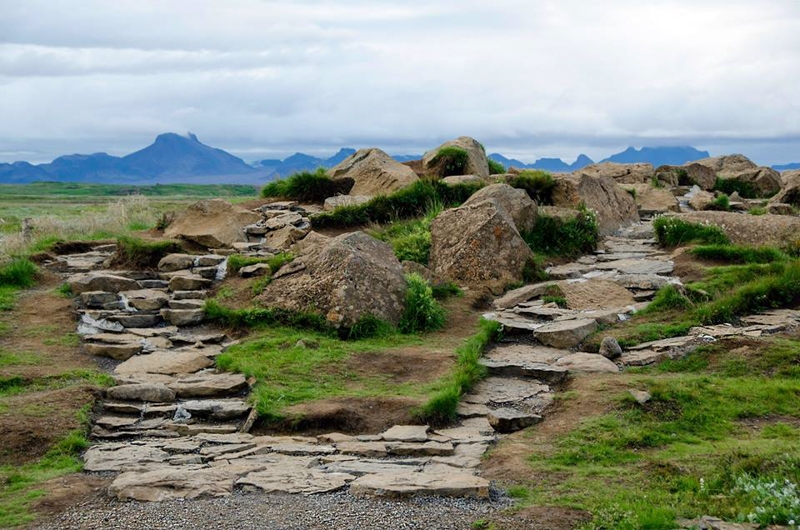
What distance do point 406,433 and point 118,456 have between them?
334cm

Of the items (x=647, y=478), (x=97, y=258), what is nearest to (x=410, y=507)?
(x=647, y=478)

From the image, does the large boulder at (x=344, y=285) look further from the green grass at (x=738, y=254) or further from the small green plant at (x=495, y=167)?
the small green plant at (x=495, y=167)

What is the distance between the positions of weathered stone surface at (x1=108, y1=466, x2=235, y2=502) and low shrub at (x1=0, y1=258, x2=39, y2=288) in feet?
31.0

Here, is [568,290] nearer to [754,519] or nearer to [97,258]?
[754,519]

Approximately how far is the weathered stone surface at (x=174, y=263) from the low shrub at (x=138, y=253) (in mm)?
409

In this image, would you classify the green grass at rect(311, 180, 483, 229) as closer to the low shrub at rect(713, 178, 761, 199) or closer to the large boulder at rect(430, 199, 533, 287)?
the large boulder at rect(430, 199, 533, 287)

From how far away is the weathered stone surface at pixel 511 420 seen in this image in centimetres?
1033

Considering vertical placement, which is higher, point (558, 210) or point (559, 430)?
point (558, 210)

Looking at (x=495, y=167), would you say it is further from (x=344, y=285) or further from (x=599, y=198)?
(x=344, y=285)

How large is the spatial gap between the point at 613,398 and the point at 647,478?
2.32m

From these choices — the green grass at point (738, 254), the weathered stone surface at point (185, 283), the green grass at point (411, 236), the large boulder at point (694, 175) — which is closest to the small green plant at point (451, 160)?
the green grass at point (411, 236)

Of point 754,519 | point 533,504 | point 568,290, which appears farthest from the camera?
point 568,290

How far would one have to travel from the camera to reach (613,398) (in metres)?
10.5

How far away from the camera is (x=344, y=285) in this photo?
47.1ft
